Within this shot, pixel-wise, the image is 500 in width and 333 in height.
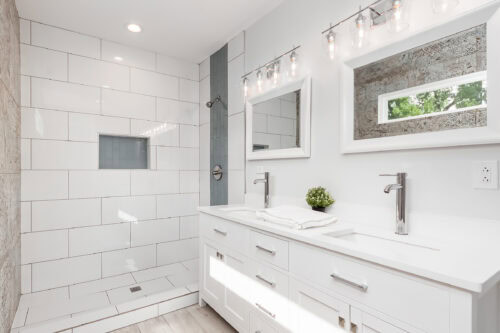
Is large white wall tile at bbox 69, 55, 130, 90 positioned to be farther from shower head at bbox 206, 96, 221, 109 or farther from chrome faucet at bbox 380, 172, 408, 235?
chrome faucet at bbox 380, 172, 408, 235

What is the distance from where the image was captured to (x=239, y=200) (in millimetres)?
2545

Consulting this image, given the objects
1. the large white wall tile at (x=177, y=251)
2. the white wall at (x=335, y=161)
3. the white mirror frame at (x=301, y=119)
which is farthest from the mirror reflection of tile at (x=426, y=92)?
the large white wall tile at (x=177, y=251)

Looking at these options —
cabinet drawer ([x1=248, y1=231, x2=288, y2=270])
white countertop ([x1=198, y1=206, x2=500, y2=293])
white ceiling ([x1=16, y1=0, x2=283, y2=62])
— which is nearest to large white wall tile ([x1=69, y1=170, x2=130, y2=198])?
white ceiling ([x1=16, y1=0, x2=283, y2=62])

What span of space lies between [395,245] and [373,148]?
51cm

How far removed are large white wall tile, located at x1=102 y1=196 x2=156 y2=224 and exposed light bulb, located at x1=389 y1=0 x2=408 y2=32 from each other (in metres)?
2.58

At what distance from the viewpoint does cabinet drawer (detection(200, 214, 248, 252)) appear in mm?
1698

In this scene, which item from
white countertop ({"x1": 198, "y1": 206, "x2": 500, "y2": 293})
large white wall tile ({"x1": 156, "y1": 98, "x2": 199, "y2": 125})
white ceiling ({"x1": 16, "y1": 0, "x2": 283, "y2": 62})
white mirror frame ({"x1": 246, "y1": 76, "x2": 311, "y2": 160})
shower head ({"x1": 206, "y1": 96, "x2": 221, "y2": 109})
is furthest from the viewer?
large white wall tile ({"x1": 156, "y1": 98, "x2": 199, "y2": 125})

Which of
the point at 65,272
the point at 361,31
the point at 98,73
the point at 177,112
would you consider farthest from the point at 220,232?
the point at 98,73

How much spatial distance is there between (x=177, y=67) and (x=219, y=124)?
882 mm

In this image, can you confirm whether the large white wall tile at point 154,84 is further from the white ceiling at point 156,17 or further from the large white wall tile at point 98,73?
the white ceiling at point 156,17

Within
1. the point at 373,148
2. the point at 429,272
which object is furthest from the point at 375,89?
the point at 429,272

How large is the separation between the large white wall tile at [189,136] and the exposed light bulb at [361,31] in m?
2.12

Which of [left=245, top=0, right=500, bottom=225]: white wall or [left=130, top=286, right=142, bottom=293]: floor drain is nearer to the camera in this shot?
[left=245, top=0, right=500, bottom=225]: white wall

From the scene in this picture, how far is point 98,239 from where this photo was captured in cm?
262
